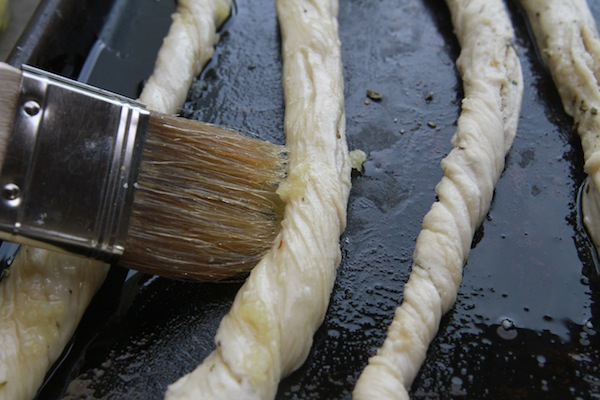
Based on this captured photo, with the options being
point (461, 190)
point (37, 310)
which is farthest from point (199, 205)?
point (461, 190)

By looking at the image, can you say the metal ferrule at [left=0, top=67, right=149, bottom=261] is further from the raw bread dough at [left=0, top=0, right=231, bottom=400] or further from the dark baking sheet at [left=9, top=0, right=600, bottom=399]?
the dark baking sheet at [left=9, top=0, right=600, bottom=399]

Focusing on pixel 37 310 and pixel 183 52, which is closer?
pixel 37 310

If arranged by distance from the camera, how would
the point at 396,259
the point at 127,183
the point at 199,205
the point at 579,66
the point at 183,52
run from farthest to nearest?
the point at 183,52 < the point at 579,66 < the point at 396,259 < the point at 199,205 < the point at 127,183

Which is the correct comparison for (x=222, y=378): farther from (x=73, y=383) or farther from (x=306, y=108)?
(x=306, y=108)

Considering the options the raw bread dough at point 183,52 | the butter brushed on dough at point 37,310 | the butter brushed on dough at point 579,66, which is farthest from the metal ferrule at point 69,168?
the butter brushed on dough at point 579,66

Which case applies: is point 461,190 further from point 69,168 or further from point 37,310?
point 37,310

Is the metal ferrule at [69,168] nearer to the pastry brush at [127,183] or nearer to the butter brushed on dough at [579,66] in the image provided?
the pastry brush at [127,183]

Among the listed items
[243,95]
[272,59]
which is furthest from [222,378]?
[272,59]

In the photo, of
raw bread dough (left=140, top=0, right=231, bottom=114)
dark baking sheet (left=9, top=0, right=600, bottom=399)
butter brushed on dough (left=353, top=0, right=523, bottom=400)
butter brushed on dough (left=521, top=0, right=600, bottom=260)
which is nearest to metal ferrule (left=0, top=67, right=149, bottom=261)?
dark baking sheet (left=9, top=0, right=600, bottom=399)
